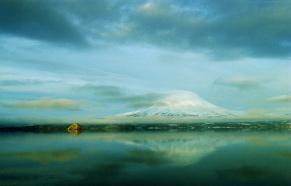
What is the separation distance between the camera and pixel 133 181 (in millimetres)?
28500

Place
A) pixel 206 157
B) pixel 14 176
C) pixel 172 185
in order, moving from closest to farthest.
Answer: pixel 172 185
pixel 14 176
pixel 206 157

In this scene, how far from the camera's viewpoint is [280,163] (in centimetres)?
3712

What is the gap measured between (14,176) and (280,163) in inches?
968

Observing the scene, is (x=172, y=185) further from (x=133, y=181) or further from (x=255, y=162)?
(x=255, y=162)

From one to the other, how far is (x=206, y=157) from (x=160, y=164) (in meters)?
7.56

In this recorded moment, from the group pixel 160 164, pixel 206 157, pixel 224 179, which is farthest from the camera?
pixel 206 157

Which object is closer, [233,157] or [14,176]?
[14,176]

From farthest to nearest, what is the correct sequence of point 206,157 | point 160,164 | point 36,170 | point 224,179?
1. point 206,157
2. point 160,164
3. point 36,170
4. point 224,179

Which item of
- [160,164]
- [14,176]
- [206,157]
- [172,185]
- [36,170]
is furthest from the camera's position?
[206,157]

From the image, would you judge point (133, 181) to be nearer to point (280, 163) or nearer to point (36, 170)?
point (36, 170)

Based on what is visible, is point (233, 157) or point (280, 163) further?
point (233, 157)

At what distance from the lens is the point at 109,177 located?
2998cm

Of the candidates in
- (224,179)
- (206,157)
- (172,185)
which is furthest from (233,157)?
(172,185)

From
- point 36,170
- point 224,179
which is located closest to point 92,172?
point 36,170
